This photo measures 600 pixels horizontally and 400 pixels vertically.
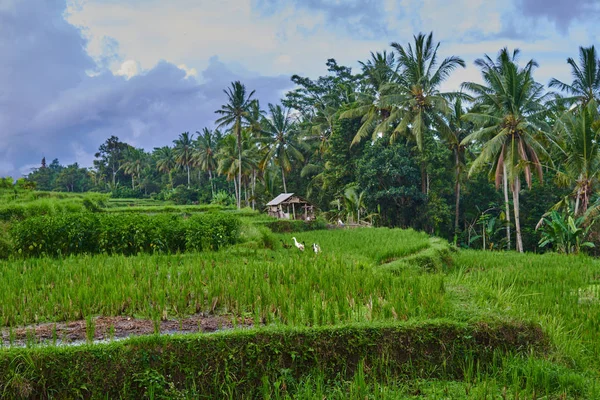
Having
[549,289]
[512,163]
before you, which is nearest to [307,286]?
[549,289]

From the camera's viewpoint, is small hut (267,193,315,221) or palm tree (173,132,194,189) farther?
palm tree (173,132,194,189)

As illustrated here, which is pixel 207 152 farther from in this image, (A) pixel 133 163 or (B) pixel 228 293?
(B) pixel 228 293

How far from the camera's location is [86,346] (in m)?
3.44

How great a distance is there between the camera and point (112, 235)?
8.75 meters

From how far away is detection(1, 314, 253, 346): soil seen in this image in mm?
3783

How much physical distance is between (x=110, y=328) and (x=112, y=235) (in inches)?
213

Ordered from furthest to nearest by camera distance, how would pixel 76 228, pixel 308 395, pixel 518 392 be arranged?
pixel 76 228, pixel 518 392, pixel 308 395

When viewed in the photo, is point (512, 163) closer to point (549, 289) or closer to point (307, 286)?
point (549, 289)

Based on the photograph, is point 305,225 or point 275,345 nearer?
point 275,345

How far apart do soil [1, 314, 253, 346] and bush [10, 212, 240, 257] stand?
13.0 ft

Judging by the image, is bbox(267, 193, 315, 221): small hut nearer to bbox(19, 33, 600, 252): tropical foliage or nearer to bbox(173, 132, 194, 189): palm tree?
bbox(19, 33, 600, 252): tropical foliage

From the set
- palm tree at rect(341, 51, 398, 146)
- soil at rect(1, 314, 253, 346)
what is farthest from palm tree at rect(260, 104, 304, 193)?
soil at rect(1, 314, 253, 346)

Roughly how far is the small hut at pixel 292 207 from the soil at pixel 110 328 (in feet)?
68.3

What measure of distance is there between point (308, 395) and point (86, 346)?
67.9 inches
